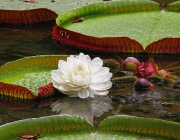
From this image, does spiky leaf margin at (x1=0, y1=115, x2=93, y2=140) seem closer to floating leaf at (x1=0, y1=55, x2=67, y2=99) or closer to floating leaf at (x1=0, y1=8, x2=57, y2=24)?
floating leaf at (x1=0, y1=55, x2=67, y2=99)

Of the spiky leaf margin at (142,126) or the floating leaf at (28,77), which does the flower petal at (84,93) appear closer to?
the floating leaf at (28,77)

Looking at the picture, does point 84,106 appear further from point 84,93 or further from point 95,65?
point 95,65

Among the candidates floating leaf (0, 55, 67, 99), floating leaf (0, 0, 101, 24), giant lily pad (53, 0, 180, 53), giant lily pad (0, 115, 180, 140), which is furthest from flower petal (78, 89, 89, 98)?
floating leaf (0, 0, 101, 24)

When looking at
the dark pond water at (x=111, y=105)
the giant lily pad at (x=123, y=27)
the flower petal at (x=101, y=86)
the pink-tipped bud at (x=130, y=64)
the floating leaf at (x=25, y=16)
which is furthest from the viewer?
the floating leaf at (x=25, y=16)

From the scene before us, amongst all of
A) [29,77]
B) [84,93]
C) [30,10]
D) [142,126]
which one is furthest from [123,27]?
[142,126]

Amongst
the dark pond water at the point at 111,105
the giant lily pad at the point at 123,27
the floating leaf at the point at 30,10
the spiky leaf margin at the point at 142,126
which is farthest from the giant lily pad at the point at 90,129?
the floating leaf at the point at 30,10
